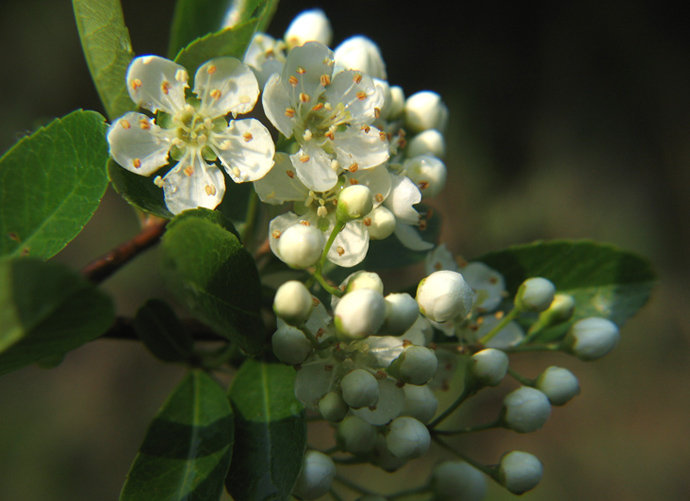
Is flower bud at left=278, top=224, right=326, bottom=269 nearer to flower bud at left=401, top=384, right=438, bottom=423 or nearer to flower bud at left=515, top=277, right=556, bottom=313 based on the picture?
flower bud at left=401, top=384, right=438, bottom=423

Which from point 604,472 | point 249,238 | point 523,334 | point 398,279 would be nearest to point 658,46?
point 398,279

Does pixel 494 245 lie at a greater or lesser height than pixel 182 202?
lesser

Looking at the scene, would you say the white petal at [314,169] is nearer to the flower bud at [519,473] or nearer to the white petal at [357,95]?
the white petal at [357,95]

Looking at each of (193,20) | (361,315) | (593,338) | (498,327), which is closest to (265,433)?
(361,315)

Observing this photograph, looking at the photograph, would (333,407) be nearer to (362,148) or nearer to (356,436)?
(356,436)

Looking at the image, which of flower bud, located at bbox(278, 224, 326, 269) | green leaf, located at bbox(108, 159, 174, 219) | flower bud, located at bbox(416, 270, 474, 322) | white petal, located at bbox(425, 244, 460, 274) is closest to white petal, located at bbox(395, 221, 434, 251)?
white petal, located at bbox(425, 244, 460, 274)

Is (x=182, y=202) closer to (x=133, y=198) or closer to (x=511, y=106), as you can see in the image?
(x=133, y=198)
